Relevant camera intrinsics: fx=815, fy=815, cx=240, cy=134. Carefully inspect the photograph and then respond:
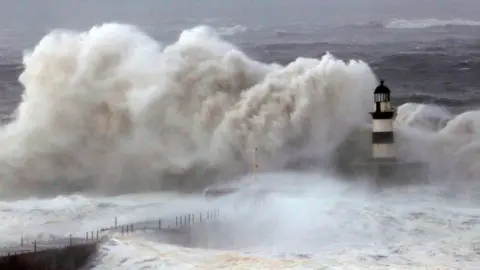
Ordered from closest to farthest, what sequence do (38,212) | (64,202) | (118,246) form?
(118,246)
(38,212)
(64,202)

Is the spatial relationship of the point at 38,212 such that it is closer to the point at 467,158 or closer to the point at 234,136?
the point at 234,136

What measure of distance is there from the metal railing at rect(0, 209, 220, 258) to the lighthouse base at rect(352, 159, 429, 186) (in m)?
3.28

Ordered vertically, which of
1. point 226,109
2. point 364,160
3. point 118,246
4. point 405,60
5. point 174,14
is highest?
point 174,14

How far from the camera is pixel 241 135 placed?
15.7m

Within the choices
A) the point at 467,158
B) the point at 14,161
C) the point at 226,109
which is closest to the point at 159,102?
the point at 226,109

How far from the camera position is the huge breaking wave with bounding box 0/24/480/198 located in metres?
15.6

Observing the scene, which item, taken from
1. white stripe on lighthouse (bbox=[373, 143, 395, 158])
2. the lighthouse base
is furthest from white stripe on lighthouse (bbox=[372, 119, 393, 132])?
the lighthouse base

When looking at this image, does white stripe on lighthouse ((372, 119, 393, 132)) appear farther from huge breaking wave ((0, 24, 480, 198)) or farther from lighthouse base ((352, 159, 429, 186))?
huge breaking wave ((0, 24, 480, 198))

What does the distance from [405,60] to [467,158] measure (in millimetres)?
5244

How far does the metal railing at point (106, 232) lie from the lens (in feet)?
31.2

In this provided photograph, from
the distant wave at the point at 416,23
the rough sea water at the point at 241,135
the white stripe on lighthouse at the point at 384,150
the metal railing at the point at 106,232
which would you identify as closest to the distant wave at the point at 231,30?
the rough sea water at the point at 241,135

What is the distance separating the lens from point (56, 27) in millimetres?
21000

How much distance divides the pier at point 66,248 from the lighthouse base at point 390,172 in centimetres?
405

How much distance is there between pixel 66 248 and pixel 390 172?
6472 mm
